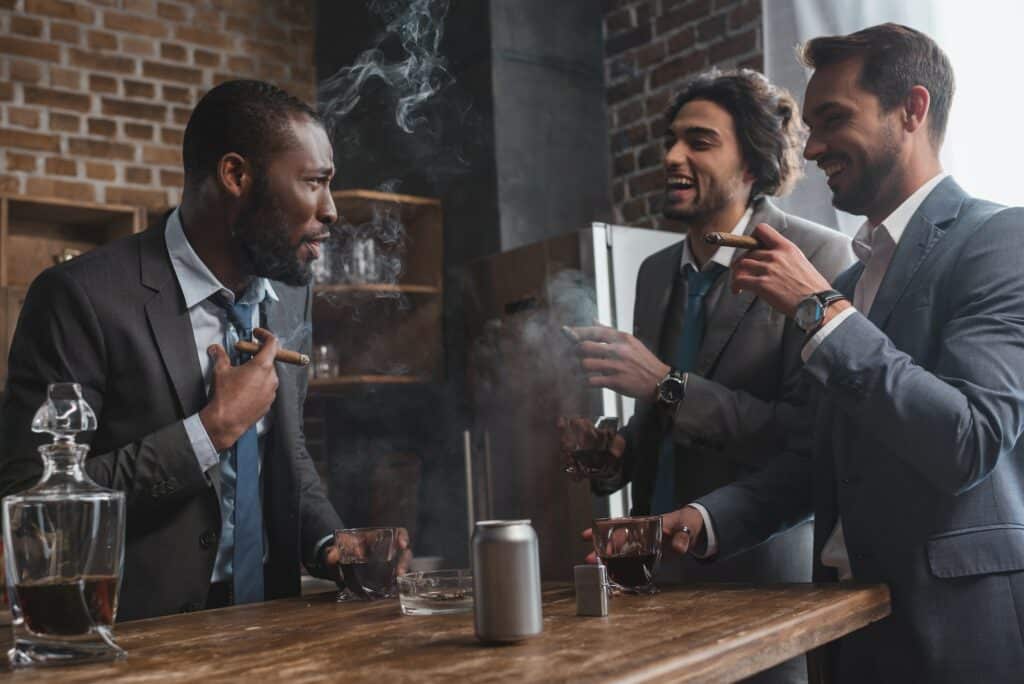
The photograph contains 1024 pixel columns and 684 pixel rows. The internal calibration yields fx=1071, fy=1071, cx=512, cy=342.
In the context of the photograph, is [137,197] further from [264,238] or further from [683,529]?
[683,529]

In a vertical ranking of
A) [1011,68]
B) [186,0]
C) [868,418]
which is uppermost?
[186,0]

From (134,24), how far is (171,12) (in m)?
0.18

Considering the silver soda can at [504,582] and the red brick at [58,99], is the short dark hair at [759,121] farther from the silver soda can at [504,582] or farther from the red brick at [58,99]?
the red brick at [58,99]

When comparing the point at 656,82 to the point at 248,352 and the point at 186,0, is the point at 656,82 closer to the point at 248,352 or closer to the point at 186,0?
the point at 186,0

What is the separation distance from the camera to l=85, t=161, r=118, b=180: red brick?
170 inches

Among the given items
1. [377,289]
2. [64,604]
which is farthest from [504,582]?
[377,289]

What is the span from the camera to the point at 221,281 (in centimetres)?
216

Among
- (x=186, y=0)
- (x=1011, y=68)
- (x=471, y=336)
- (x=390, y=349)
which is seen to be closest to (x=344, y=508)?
(x=390, y=349)

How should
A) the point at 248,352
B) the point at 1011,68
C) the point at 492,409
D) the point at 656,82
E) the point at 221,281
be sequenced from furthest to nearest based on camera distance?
the point at 656,82 → the point at 492,409 → the point at 1011,68 → the point at 221,281 → the point at 248,352

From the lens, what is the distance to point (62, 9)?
4.31m

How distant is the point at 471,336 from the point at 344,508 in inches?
39.7

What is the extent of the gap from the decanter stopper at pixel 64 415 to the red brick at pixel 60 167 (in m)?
3.29

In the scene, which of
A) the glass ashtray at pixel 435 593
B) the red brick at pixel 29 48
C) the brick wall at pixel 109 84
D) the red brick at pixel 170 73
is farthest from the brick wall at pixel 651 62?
the glass ashtray at pixel 435 593

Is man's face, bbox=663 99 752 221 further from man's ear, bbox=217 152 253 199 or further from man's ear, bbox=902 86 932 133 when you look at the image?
man's ear, bbox=217 152 253 199
